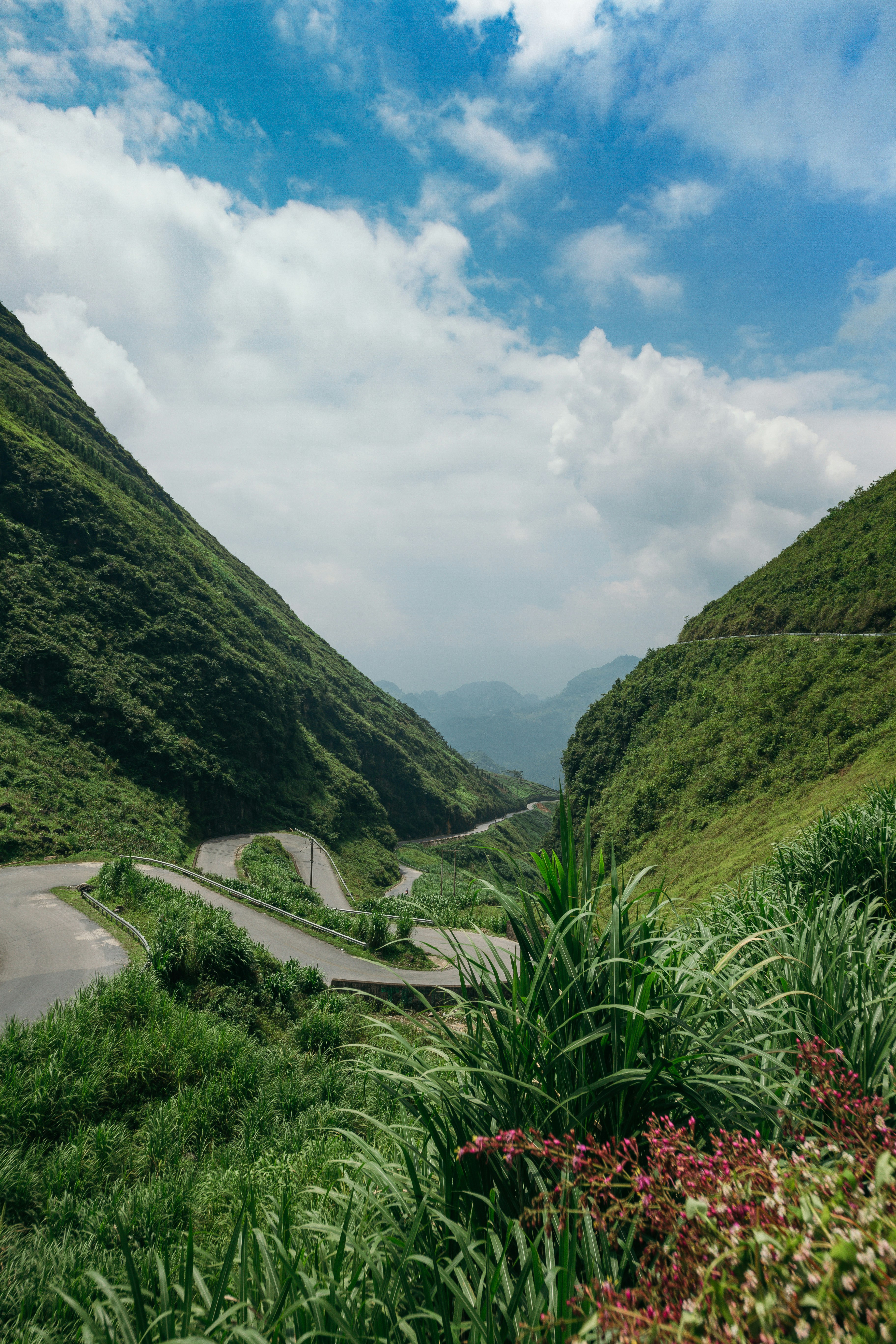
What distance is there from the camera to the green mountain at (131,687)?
3666 cm

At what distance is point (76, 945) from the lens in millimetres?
13516

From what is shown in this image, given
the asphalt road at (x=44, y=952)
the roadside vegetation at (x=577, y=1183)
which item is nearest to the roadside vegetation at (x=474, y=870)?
the roadside vegetation at (x=577, y=1183)

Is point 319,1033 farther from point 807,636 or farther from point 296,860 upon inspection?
point 807,636

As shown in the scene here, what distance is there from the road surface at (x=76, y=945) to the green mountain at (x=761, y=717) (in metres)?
9.94

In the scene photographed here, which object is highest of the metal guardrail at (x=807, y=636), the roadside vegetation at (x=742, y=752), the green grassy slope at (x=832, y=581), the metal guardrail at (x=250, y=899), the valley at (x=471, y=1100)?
the green grassy slope at (x=832, y=581)

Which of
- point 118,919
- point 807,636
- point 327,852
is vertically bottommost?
point 327,852

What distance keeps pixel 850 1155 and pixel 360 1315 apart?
1650mm

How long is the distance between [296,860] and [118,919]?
30.5 m

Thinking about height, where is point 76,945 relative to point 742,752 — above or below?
below

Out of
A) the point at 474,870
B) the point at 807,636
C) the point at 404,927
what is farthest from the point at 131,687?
the point at 807,636

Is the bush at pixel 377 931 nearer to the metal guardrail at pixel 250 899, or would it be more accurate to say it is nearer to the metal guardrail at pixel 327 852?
the metal guardrail at pixel 250 899

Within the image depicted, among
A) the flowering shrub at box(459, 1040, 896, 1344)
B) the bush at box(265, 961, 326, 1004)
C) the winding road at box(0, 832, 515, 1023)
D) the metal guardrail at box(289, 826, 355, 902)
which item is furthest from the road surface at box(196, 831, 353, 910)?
the flowering shrub at box(459, 1040, 896, 1344)

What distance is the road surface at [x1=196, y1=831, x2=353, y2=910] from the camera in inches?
1412

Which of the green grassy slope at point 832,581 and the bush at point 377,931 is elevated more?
the green grassy slope at point 832,581
